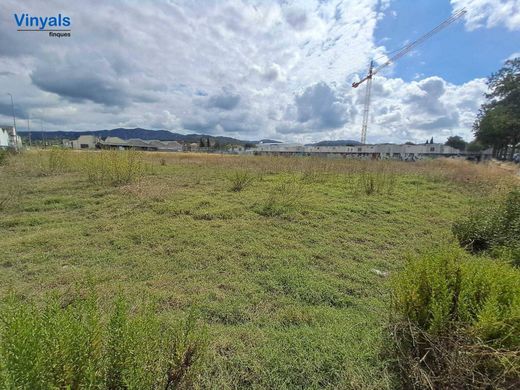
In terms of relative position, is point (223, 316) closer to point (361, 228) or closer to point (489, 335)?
point (489, 335)

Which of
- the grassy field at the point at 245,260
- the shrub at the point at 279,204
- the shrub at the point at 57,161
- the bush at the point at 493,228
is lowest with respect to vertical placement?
the grassy field at the point at 245,260

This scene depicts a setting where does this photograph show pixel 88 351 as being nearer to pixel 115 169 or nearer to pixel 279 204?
pixel 279 204

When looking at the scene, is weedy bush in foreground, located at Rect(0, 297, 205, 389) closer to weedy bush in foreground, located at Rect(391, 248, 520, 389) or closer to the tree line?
weedy bush in foreground, located at Rect(391, 248, 520, 389)

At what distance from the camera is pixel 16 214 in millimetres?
6137

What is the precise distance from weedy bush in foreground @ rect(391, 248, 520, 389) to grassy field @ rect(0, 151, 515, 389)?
287 millimetres

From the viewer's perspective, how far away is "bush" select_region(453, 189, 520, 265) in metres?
3.71

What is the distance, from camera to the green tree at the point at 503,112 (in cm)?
3325

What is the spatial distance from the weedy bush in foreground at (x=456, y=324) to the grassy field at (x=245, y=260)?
0.29m

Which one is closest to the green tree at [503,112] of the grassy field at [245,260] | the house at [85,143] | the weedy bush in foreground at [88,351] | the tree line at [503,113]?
the tree line at [503,113]

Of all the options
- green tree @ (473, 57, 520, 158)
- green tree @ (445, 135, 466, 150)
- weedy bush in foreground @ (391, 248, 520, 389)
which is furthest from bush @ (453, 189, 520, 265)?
green tree @ (445, 135, 466, 150)

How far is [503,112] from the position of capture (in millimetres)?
34062

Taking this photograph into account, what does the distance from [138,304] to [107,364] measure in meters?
1.40

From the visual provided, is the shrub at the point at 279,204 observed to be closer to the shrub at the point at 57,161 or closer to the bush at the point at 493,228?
the bush at the point at 493,228

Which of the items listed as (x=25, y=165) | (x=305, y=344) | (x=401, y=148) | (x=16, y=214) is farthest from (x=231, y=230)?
(x=401, y=148)
